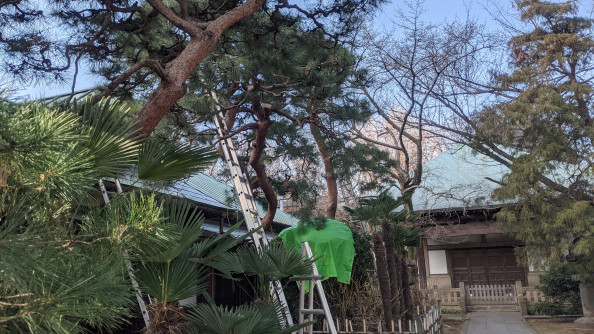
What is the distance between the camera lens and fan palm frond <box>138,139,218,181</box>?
10.4 ft

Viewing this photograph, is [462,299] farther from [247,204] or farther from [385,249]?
[247,204]

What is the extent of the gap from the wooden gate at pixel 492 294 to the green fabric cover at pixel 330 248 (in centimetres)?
912

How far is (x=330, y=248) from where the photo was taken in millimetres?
8047

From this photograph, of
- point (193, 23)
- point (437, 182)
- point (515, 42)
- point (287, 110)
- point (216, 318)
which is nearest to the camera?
point (216, 318)

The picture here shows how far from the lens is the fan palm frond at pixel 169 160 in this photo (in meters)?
3.18

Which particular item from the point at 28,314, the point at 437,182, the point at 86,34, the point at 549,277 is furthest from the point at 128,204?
the point at 437,182

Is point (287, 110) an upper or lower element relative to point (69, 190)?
upper

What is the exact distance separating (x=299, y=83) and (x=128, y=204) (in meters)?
4.03

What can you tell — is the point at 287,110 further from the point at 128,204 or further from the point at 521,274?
the point at 521,274

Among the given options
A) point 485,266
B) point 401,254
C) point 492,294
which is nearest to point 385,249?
point 401,254

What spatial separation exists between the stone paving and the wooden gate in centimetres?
74

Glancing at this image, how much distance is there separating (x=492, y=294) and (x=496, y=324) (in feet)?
10.5

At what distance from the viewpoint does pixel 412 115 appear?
43.9 feet

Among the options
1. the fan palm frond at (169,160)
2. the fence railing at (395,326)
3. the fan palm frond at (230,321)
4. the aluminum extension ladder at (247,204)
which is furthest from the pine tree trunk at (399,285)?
the fan palm frond at (169,160)
